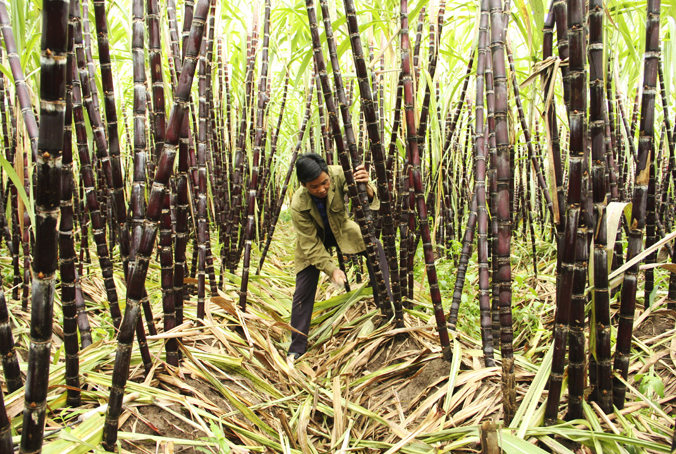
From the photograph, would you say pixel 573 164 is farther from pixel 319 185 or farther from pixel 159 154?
pixel 319 185

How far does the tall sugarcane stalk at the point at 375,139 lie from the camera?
1549mm

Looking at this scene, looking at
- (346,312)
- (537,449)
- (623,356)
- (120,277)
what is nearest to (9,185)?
(120,277)

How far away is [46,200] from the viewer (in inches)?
25.5

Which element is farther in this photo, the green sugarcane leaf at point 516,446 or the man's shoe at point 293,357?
the man's shoe at point 293,357

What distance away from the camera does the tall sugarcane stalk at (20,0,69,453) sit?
2.00 feet

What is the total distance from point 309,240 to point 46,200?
1.76m

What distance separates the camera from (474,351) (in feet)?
5.63

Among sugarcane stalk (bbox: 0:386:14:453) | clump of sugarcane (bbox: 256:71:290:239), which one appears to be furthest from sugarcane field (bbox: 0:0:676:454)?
clump of sugarcane (bbox: 256:71:290:239)

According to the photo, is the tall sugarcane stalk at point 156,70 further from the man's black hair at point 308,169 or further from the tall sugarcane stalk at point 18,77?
the man's black hair at point 308,169

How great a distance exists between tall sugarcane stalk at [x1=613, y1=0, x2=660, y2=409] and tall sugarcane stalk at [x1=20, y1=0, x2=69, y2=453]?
1.21 metres

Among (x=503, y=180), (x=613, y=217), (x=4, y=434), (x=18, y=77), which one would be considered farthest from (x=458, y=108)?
(x=4, y=434)

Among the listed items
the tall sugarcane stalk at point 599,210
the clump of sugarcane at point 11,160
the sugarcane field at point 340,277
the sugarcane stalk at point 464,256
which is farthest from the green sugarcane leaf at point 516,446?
the clump of sugarcane at point 11,160

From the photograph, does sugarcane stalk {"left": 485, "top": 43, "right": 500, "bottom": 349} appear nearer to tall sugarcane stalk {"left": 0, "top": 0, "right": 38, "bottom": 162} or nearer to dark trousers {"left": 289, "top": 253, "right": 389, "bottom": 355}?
dark trousers {"left": 289, "top": 253, "right": 389, "bottom": 355}

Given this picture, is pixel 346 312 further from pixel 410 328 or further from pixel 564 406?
pixel 564 406
